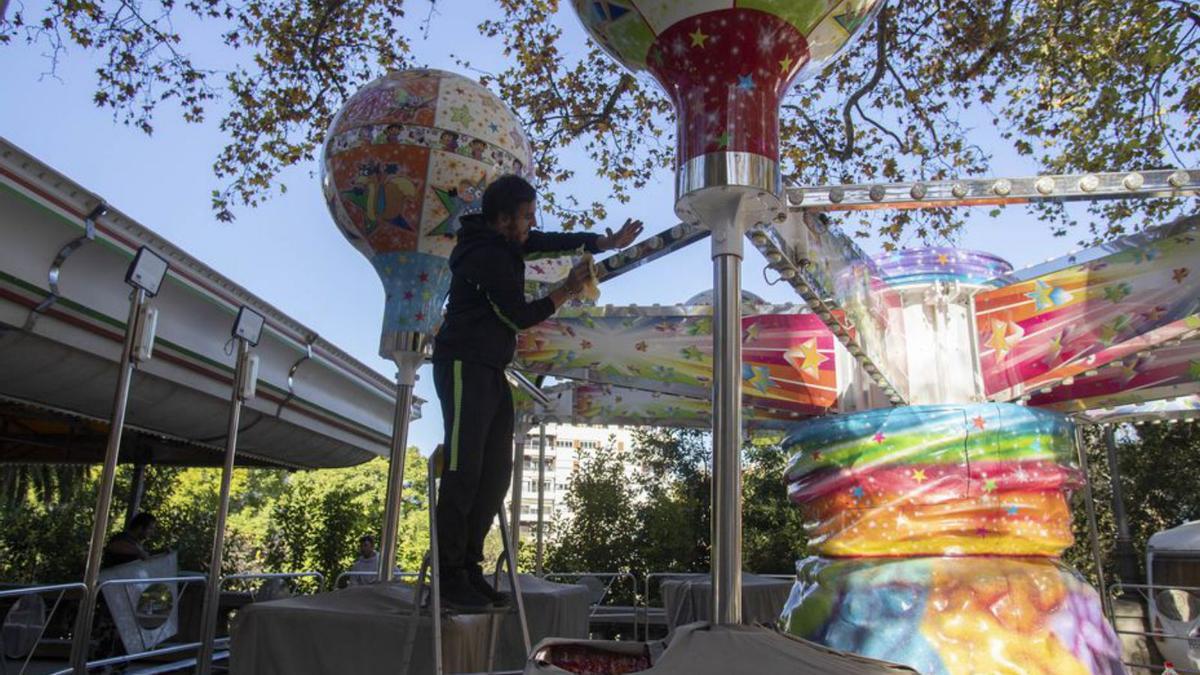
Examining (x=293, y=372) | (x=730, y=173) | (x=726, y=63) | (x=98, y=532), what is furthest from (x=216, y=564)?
(x=293, y=372)

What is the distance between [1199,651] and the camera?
5879 mm

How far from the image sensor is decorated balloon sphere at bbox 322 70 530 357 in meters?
3.54

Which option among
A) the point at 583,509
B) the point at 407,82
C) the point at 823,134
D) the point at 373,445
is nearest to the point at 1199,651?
the point at 823,134

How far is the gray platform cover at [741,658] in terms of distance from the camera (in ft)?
3.90

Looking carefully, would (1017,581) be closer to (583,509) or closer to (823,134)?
(823,134)

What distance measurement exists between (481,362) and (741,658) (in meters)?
1.53

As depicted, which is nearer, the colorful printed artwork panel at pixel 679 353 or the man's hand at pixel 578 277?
the man's hand at pixel 578 277

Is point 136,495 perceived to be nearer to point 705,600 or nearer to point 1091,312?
point 705,600

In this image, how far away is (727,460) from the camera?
174cm

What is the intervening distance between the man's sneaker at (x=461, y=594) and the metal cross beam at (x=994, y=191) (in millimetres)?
1499

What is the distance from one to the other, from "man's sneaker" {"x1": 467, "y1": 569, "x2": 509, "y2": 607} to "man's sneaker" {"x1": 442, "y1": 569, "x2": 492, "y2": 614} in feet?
0.12

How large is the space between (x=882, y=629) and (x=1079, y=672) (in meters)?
0.68

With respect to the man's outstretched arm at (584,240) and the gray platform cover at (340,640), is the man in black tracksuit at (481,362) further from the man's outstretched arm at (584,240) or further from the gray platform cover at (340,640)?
the gray platform cover at (340,640)

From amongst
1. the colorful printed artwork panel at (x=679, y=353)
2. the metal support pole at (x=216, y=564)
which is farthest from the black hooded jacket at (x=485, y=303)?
the colorful printed artwork panel at (x=679, y=353)
